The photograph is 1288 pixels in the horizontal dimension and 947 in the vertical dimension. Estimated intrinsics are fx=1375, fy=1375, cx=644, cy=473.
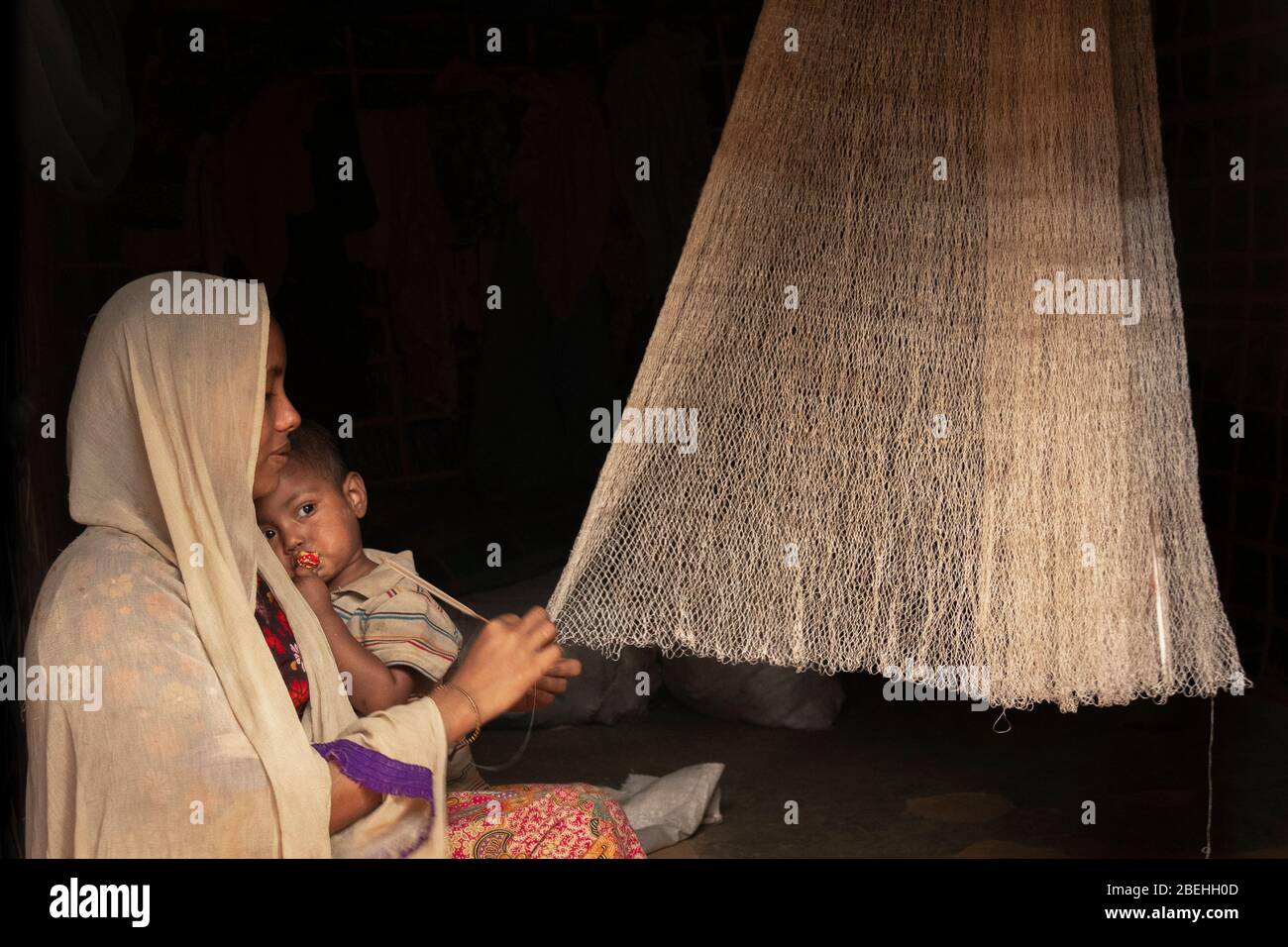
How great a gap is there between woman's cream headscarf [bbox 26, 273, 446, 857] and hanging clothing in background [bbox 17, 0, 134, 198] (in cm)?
90

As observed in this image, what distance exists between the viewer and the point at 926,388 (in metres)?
2.00

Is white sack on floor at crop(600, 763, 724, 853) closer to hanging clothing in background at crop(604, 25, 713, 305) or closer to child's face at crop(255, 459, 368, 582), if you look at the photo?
child's face at crop(255, 459, 368, 582)

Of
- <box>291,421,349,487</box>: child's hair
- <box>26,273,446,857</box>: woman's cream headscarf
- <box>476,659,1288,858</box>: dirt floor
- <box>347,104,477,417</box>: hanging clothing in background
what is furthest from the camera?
<box>347,104,477,417</box>: hanging clothing in background

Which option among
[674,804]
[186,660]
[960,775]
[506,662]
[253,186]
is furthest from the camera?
[253,186]

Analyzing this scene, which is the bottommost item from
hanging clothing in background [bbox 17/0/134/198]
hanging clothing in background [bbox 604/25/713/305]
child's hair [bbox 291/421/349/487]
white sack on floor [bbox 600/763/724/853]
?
white sack on floor [bbox 600/763/724/853]

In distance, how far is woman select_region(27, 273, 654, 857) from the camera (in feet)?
5.09

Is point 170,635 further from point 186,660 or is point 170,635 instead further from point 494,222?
point 494,222

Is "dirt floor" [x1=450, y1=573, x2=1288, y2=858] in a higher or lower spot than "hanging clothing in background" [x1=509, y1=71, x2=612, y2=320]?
lower

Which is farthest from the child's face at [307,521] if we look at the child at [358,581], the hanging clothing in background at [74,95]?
the hanging clothing in background at [74,95]

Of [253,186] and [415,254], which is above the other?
[253,186]

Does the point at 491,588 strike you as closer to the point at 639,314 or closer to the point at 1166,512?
the point at 639,314

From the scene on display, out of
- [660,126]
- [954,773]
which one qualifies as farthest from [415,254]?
[954,773]

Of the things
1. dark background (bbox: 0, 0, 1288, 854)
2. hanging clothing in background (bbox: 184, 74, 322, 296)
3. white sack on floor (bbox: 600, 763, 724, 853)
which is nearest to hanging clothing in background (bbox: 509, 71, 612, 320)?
dark background (bbox: 0, 0, 1288, 854)

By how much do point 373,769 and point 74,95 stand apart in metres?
1.55
